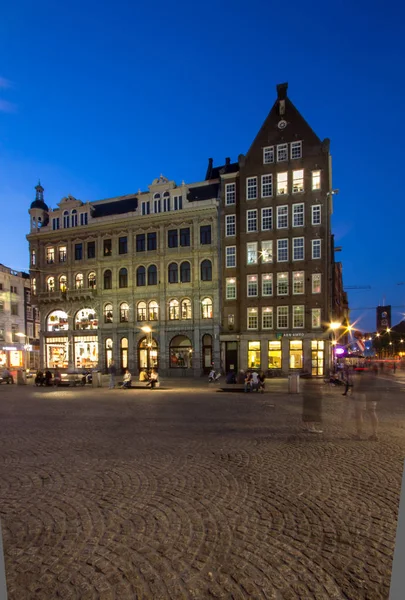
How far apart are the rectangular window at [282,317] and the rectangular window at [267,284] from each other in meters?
1.90

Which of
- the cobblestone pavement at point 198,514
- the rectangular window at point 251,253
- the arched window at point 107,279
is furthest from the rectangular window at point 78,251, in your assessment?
the cobblestone pavement at point 198,514

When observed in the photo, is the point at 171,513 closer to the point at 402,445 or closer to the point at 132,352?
the point at 402,445

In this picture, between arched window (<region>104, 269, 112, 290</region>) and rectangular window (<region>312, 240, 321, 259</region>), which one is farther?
arched window (<region>104, 269, 112, 290</region>)

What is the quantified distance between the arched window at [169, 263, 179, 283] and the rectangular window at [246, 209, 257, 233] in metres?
9.00

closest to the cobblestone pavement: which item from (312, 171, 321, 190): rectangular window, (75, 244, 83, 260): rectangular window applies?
(312, 171, 321, 190): rectangular window

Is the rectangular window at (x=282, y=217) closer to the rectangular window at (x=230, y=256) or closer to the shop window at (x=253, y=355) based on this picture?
the rectangular window at (x=230, y=256)

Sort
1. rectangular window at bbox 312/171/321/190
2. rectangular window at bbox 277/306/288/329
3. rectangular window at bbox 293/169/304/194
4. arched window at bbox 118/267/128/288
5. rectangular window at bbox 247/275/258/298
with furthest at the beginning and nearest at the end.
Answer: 1. arched window at bbox 118/267/128/288
2. rectangular window at bbox 247/275/258/298
3. rectangular window at bbox 277/306/288/329
4. rectangular window at bbox 293/169/304/194
5. rectangular window at bbox 312/171/321/190

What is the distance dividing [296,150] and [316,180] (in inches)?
153

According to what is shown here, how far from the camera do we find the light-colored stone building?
4019 centimetres

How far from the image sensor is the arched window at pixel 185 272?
4094 centimetres

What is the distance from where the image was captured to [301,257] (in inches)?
1460

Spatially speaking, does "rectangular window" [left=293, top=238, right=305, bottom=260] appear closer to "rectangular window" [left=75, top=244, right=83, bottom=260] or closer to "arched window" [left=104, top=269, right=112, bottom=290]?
"arched window" [left=104, top=269, right=112, bottom=290]

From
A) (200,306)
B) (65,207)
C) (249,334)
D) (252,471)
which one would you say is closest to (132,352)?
(200,306)

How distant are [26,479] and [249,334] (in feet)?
107
